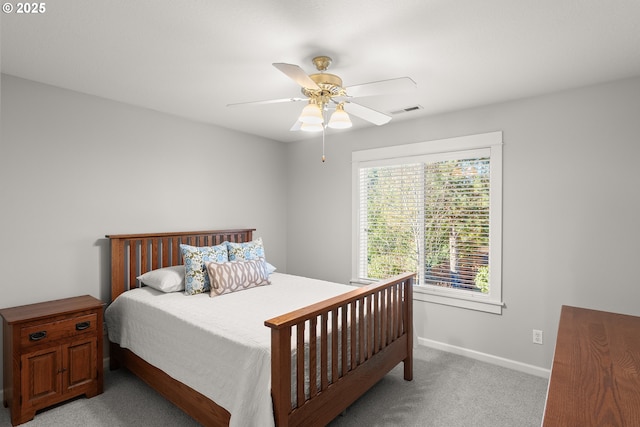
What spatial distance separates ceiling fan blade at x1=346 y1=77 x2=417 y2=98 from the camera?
1.93m

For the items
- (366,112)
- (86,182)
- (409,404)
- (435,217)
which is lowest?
(409,404)

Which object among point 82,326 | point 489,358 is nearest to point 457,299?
point 489,358

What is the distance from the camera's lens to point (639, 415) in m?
0.94

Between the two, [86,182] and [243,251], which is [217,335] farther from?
[86,182]

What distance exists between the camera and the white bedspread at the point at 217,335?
70.0 inches

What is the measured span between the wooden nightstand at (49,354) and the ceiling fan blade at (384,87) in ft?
8.06

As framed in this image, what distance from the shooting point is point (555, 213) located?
2842 mm

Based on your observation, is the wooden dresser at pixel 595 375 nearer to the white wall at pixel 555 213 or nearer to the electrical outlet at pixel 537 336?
the white wall at pixel 555 213

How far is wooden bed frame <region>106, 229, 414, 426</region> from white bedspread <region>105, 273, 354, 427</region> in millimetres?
101

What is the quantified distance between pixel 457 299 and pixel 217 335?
93.2 inches

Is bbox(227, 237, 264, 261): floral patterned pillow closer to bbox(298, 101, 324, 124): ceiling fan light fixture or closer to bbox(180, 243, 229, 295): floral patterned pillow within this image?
bbox(180, 243, 229, 295): floral patterned pillow

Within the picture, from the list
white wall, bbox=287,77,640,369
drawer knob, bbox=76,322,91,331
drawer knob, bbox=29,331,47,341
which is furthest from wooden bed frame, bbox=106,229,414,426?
white wall, bbox=287,77,640,369

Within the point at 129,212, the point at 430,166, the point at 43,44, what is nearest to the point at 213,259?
the point at 129,212

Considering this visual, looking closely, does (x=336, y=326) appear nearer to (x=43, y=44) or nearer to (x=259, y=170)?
(x=43, y=44)
